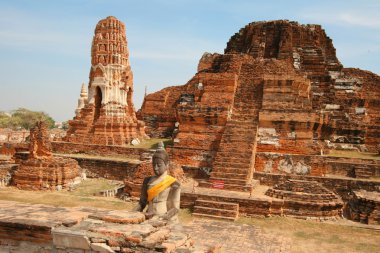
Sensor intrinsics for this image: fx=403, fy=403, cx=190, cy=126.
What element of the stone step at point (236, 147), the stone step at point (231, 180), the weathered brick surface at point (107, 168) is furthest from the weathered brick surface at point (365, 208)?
the weathered brick surface at point (107, 168)

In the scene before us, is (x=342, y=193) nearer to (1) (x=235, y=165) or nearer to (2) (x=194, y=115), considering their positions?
(1) (x=235, y=165)

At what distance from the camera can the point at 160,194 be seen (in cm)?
579

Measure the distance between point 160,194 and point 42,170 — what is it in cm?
863

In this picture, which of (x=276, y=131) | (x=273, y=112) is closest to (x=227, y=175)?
(x=276, y=131)

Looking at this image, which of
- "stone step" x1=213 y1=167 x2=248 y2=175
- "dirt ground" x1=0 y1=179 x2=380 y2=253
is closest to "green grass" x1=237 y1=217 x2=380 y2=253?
"dirt ground" x1=0 y1=179 x2=380 y2=253

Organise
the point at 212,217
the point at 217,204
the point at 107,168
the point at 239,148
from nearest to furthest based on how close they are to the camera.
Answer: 1. the point at 212,217
2. the point at 217,204
3. the point at 239,148
4. the point at 107,168

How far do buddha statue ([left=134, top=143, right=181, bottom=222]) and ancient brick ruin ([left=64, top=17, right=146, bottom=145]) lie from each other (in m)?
13.3

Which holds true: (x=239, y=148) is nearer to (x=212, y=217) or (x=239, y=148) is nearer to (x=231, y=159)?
(x=231, y=159)

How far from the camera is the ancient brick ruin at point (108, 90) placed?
63.2 ft

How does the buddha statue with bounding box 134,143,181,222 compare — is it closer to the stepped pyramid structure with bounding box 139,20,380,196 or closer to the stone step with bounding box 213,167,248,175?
the stepped pyramid structure with bounding box 139,20,380,196

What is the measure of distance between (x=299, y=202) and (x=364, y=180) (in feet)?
10.5

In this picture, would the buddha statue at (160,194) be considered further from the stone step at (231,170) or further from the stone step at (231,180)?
the stone step at (231,170)

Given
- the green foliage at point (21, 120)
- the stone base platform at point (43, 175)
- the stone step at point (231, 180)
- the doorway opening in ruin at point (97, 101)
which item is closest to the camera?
the stone step at point (231, 180)

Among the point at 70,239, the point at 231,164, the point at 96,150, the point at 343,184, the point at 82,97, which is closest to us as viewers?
the point at 70,239
